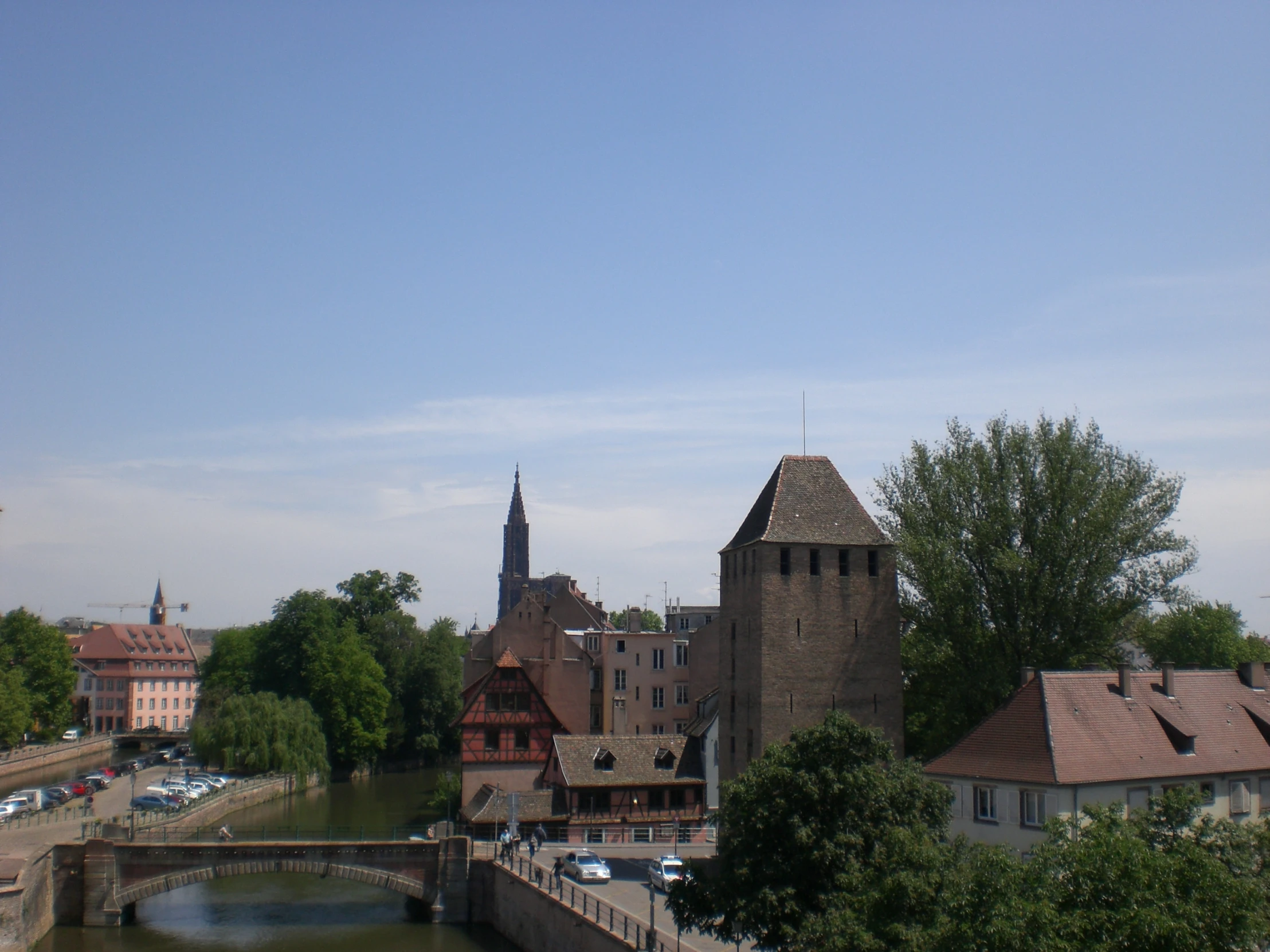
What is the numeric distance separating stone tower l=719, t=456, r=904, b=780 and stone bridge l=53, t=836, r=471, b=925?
9.37m

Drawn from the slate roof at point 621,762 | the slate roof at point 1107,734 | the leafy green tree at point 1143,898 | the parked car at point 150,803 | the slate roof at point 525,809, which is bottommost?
the parked car at point 150,803

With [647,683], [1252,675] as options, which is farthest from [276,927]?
[1252,675]

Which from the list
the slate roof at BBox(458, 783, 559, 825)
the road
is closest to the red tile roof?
the slate roof at BBox(458, 783, 559, 825)

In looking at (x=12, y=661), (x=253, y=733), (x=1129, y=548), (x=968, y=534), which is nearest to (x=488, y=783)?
(x=253, y=733)

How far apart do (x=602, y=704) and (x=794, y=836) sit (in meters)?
34.4

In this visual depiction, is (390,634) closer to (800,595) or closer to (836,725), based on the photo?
(800,595)

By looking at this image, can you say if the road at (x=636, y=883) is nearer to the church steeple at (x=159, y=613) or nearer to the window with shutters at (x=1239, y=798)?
the window with shutters at (x=1239, y=798)

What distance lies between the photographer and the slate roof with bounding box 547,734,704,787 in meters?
42.3

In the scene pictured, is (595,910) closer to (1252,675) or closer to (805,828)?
(805,828)

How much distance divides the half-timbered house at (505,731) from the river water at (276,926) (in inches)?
328

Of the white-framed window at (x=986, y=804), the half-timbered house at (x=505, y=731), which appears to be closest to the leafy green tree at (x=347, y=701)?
the half-timbered house at (x=505, y=731)

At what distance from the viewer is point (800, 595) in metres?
36.2

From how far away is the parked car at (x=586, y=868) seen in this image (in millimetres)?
33719

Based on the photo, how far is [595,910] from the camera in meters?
28.6
